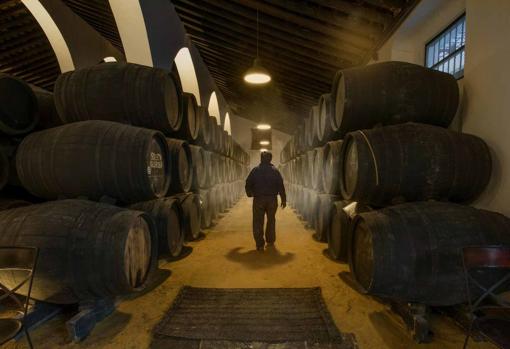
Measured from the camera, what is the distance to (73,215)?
7.06 ft

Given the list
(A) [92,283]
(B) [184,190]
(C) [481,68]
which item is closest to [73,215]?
(A) [92,283]

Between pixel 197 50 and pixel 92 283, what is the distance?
9068mm

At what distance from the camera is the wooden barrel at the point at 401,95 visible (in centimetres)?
292

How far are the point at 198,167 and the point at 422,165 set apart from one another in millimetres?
3701

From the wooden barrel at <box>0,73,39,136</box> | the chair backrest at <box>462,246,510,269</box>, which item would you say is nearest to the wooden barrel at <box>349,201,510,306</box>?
the chair backrest at <box>462,246,510,269</box>

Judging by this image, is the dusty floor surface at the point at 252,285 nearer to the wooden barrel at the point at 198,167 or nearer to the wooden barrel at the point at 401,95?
the wooden barrel at the point at 198,167

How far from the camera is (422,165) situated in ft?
8.23

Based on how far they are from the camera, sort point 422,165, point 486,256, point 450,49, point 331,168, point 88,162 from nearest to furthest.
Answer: point 486,256, point 422,165, point 88,162, point 450,49, point 331,168

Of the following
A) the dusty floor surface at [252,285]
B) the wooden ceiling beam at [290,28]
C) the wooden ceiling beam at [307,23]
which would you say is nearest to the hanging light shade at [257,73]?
the wooden ceiling beam at [307,23]

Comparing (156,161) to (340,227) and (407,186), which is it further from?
(407,186)

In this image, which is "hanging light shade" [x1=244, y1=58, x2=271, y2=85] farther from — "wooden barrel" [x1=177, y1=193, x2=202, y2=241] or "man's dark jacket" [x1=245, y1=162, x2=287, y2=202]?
"wooden barrel" [x1=177, y1=193, x2=202, y2=241]

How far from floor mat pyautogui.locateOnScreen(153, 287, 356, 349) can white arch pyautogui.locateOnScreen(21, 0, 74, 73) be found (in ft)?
25.8

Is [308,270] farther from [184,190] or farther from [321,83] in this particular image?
[321,83]

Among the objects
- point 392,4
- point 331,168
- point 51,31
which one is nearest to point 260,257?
point 331,168
